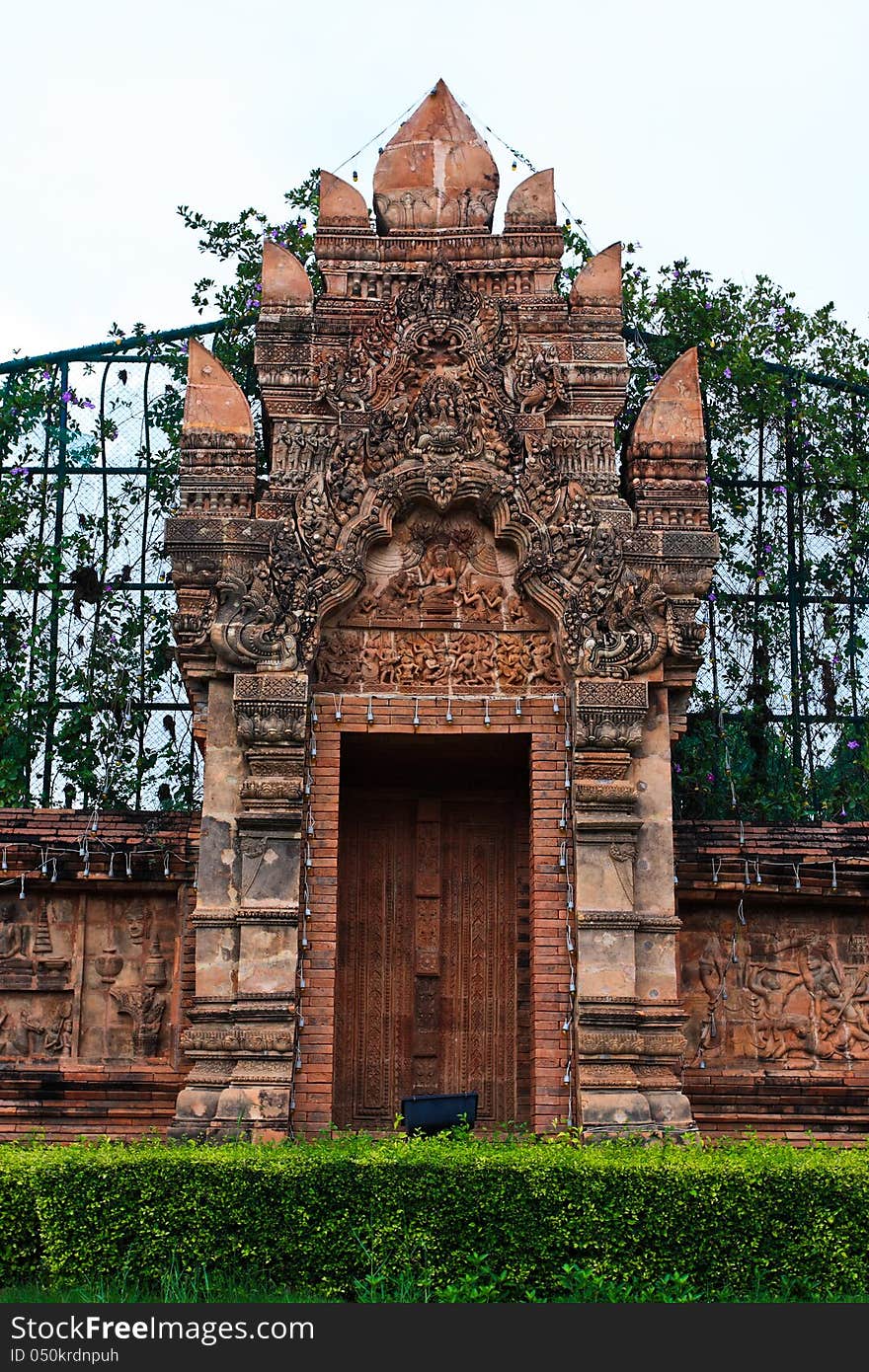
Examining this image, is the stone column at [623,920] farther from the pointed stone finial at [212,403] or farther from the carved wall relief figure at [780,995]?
the pointed stone finial at [212,403]

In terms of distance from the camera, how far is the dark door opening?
1425 cm

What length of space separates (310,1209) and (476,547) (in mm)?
5992

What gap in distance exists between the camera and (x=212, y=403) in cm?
1382

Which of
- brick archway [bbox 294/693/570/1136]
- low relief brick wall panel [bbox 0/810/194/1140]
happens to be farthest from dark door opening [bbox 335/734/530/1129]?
low relief brick wall panel [bbox 0/810/194/1140]

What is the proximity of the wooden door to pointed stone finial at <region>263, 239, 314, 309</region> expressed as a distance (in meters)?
4.15

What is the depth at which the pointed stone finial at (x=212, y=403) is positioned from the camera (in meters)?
13.8

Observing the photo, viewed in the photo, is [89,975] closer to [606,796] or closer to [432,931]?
[432,931]

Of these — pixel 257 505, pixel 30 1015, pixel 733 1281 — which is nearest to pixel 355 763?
pixel 257 505

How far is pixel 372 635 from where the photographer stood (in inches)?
536

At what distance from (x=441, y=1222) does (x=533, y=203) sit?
8597 millimetres

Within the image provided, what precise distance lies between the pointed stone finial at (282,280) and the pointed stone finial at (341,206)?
46 centimetres

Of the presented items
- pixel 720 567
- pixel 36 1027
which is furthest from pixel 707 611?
pixel 36 1027

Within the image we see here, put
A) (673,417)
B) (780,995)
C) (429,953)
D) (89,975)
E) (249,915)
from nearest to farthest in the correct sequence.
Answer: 1. (249,915)
2. (673,417)
3. (429,953)
4. (89,975)
5. (780,995)

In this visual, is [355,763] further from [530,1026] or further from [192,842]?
[530,1026]
